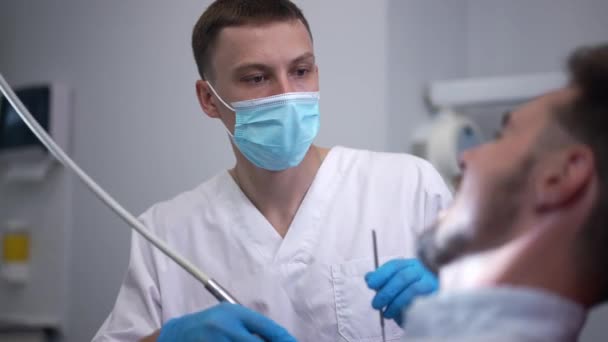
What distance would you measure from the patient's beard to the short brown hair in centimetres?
67

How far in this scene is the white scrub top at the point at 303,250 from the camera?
126cm

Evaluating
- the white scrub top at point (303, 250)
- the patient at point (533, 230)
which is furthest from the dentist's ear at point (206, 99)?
the patient at point (533, 230)

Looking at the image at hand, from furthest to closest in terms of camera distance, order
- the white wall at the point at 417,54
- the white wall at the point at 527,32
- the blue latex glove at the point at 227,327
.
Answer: the white wall at the point at 527,32
the white wall at the point at 417,54
the blue latex glove at the point at 227,327

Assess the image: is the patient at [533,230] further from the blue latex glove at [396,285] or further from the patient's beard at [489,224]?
the blue latex glove at [396,285]

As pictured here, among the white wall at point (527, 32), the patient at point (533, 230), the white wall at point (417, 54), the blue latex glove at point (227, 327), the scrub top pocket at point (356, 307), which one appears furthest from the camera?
the white wall at point (527, 32)

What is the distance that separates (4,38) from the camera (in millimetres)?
1940

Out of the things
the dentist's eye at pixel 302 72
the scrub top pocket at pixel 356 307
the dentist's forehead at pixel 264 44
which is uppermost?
the dentist's forehead at pixel 264 44

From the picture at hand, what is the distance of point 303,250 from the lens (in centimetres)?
129

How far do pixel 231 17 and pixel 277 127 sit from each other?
0.79 feet

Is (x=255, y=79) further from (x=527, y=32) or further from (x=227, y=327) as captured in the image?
(x=527, y=32)

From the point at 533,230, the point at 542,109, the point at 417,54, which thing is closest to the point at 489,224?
the point at 533,230

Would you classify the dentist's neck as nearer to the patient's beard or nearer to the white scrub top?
the white scrub top

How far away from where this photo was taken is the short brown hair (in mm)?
1289

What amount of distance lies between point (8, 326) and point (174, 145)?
2.53 feet
